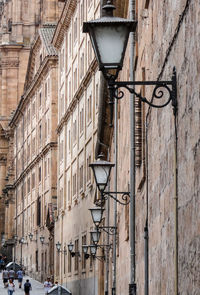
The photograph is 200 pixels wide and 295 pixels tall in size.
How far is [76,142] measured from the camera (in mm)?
55125

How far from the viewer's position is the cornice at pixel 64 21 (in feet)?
188

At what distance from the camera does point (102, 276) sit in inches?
1628

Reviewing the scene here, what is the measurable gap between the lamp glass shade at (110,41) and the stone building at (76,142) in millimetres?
32019

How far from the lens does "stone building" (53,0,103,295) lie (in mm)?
47750

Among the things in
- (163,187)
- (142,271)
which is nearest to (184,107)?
(163,187)

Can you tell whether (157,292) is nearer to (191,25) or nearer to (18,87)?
(191,25)

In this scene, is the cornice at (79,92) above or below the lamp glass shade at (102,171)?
above

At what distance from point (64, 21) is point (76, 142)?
342 inches

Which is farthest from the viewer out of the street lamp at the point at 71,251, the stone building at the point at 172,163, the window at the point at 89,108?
the street lamp at the point at 71,251

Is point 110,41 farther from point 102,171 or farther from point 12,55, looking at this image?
point 12,55

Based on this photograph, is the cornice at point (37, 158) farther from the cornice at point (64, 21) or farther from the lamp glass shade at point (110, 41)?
the lamp glass shade at point (110, 41)

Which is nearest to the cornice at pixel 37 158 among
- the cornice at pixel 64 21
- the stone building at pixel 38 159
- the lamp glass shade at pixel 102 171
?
the stone building at pixel 38 159

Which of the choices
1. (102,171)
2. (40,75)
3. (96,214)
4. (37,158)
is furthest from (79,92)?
(102,171)

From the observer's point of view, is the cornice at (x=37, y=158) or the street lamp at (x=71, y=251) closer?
the street lamp at (x=71, y=251)
